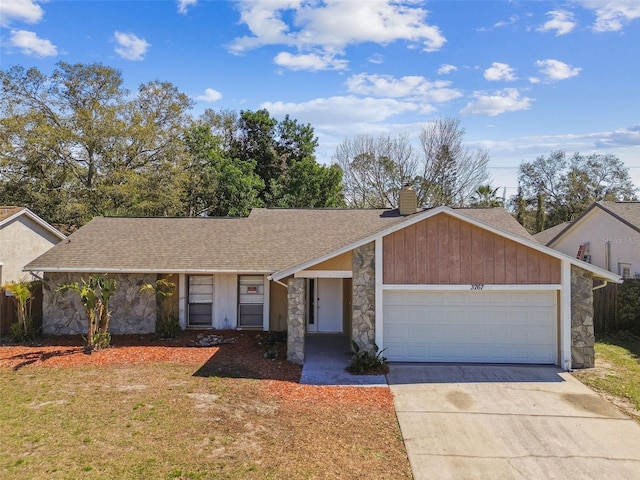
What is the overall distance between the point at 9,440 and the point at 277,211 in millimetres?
12965

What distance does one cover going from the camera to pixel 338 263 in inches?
432

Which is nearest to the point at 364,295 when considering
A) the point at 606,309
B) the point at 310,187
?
the point at 606,309

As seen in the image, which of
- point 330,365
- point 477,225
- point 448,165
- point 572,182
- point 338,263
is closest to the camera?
point 477,225

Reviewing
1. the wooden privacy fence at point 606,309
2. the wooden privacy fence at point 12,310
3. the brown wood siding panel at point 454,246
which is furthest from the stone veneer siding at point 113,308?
the wooden privacy fence at point 606,309

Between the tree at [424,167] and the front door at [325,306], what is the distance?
1777 centimetres

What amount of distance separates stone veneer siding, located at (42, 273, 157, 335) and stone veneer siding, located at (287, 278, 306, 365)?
221 inches

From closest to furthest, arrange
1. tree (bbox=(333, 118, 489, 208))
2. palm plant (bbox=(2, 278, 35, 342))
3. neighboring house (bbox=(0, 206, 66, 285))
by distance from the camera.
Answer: palm plant (bbox=(2, 278, 35, 342)) → neighboring house (bbox=(0, 206, 66, 285)) → tree (bbox=(333, 118, 489, 208))

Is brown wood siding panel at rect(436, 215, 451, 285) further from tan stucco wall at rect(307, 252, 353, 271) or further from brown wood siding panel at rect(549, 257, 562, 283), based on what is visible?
brown wood siding panel at rect(549, 257, 562, 283)

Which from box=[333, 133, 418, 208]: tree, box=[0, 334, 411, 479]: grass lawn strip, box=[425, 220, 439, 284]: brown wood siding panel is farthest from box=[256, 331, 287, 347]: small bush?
box=[333, 133, 418, 208]: tree

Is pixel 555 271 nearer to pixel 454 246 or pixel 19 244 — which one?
pixel 454 246

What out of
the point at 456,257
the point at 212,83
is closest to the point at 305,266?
the point at 456,257

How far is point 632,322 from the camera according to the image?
46.5 ft

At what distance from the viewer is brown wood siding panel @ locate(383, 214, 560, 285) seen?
10.6 m

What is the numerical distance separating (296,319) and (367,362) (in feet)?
6.83
